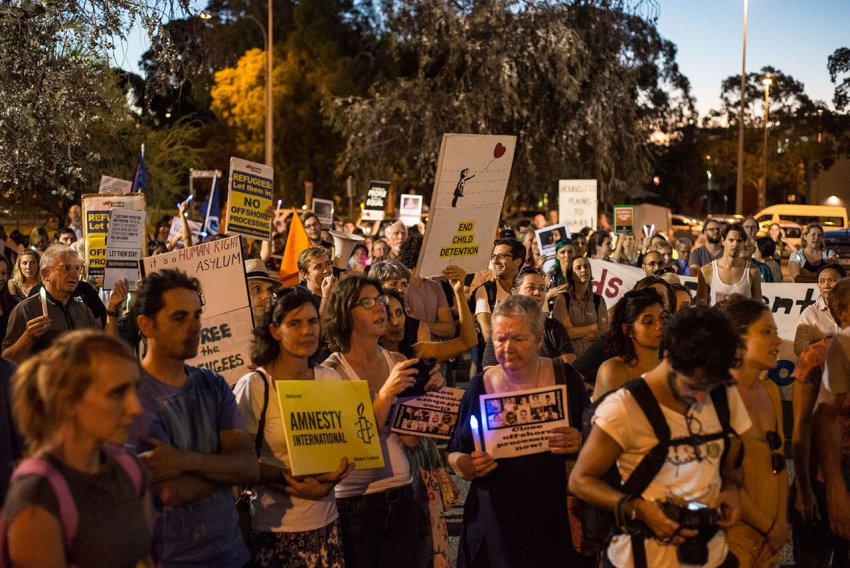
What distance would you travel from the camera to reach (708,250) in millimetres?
14266

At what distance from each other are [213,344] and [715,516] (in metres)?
3.26

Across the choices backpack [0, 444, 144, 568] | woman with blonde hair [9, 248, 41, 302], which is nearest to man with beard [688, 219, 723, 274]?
woman with blonde hair [9, 248, 41, 302]

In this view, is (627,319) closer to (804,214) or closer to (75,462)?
(75,462)

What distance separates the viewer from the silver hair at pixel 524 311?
4711 mm

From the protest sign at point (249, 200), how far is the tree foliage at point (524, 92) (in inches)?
887

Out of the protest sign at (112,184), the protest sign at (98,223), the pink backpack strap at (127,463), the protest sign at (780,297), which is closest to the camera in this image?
the pink backpack strap at (127,463)

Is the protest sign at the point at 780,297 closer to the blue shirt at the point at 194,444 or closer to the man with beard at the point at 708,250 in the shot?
the man with beard at the point at 708,250

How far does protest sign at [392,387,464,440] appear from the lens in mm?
4961

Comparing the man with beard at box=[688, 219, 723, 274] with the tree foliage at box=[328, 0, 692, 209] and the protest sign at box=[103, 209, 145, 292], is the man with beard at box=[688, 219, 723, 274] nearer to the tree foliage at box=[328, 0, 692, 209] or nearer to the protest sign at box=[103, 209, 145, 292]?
the protest sign at box=[103, 209, 145, 292]

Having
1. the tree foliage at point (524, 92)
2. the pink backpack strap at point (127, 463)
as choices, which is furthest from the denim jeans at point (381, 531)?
the tree foliage at point (524, 92)

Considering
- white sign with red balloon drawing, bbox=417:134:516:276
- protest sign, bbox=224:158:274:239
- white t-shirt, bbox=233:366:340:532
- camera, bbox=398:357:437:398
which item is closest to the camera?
white t-shirt, bbox=233:366:340:532

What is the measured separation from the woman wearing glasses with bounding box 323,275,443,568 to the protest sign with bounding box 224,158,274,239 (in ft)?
20.5

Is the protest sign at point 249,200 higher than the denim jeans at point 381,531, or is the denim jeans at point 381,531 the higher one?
the protest sign at point 249,200

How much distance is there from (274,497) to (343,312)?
1019 mm
